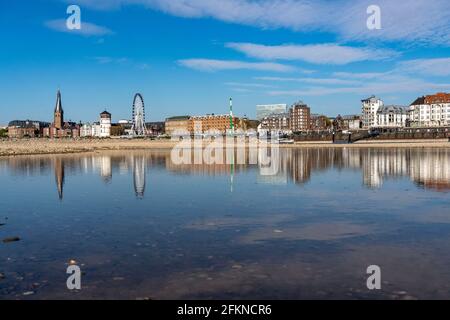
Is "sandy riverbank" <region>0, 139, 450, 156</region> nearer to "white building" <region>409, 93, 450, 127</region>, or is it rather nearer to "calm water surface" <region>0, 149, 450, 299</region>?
"calm water surface" <region>0, 149, 450, 299</region>

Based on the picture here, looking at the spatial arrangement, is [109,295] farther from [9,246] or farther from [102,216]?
[102,216]

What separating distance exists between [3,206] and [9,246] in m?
8.28

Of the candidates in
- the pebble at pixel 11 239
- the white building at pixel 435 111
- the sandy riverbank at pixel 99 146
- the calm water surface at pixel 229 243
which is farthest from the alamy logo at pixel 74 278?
the white building at pixel 435 111

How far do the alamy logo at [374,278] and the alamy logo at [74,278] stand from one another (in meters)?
5.74

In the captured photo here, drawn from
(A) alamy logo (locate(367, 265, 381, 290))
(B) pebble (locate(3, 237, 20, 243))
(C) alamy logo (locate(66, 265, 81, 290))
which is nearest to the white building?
(A) alamy logo (locate(367, 265, 381, 290))

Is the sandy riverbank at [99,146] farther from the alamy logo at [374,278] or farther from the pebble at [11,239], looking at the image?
the alamy logo at [374,278]

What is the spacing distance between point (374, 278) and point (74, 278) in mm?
6204

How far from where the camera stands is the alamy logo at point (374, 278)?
352 inches

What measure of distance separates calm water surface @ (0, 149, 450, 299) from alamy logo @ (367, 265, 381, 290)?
0.13 m

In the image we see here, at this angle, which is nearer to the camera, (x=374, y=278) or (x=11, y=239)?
(x=374, y=278)

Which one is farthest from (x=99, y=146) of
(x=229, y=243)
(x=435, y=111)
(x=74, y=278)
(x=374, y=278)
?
(x=435, y=111)

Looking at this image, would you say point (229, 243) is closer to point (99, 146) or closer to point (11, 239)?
point (11, 239)

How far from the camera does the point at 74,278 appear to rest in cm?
961

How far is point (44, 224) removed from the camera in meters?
15.5
